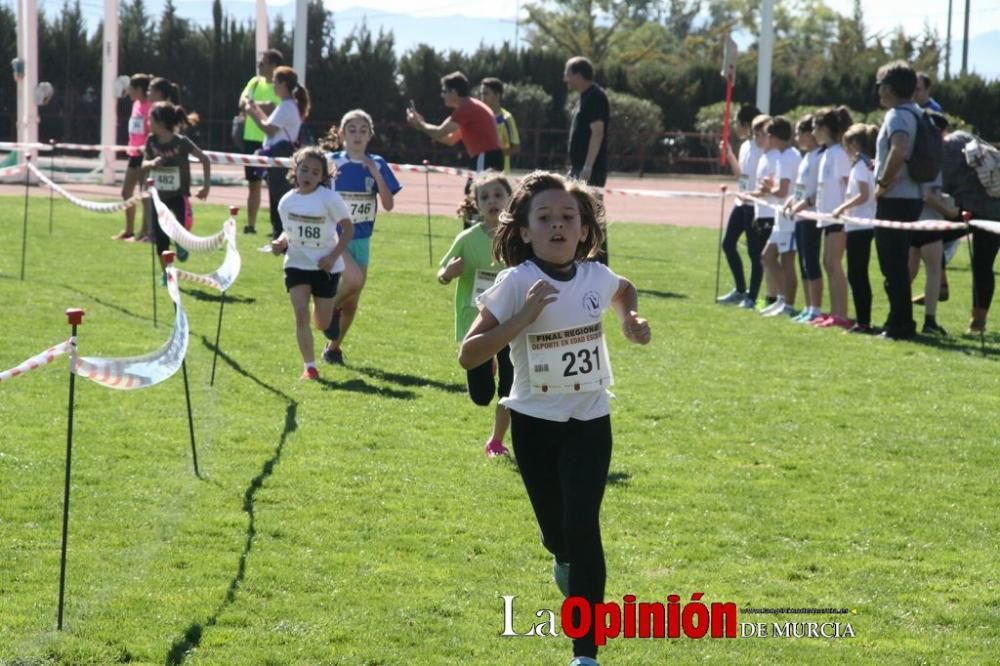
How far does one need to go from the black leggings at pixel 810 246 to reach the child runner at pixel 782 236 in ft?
0.57

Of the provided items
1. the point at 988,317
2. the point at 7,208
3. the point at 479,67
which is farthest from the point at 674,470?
the point at 479,67

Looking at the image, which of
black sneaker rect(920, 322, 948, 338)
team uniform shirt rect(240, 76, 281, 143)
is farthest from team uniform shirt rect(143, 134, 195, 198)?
black sneaker rect(920, 322, 948, 338)

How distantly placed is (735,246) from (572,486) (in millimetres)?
11559

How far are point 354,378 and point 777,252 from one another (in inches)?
227

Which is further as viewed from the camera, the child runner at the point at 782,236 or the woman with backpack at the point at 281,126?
the woman with backpack at the point at 281,126

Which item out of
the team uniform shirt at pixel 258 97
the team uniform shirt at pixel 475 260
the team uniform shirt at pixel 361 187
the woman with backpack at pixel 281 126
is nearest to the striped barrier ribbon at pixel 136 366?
the team uniform shirt at pixel 475 260

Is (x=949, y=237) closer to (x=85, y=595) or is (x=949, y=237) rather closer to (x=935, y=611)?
(x=935, y=611)

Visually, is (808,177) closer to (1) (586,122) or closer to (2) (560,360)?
(1) (586,122)

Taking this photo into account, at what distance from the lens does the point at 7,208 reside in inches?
929

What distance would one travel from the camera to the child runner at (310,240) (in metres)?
11.4

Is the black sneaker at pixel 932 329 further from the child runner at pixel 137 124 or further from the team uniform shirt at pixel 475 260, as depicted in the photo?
the child runner at pixel 137 124

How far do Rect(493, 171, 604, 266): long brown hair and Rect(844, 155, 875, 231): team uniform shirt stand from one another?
8600mm

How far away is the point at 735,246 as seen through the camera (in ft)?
55.5

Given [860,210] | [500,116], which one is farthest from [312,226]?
[500,116]
